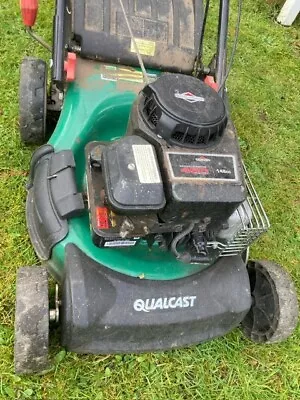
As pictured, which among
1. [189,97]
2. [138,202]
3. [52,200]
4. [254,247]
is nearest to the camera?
[138,202]

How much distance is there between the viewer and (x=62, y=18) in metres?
1.93

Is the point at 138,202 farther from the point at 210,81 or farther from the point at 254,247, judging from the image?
the point at 254,247

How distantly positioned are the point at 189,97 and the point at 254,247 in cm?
92

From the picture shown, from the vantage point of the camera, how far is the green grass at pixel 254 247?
5.78 feet

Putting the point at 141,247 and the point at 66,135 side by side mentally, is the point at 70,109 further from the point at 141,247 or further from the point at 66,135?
the point at 141,247

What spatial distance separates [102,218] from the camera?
5.07 ft

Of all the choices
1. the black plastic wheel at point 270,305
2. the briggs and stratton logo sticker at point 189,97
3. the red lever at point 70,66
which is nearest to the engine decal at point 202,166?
the briggs and stratton logo sticker at point 189,97

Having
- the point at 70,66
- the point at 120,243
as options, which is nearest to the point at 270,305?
the point at 120,243

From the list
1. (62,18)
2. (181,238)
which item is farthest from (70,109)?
(181,238)

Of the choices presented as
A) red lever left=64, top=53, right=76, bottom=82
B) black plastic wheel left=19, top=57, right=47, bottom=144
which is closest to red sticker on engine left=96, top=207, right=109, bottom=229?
red lever left=64, top=53, right=76, bottom=82

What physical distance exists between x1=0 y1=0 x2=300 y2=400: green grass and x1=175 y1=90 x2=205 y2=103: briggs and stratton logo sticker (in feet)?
2.74

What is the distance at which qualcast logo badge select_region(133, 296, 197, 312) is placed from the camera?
1.65 metres

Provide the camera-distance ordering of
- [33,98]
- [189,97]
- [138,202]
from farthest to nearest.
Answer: [33,98], [189,97], [138,202]

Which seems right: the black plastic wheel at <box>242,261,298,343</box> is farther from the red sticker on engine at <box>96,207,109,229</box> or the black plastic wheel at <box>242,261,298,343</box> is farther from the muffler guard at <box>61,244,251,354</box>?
the red sticker on engine at <box>96,207,109,229</box>
